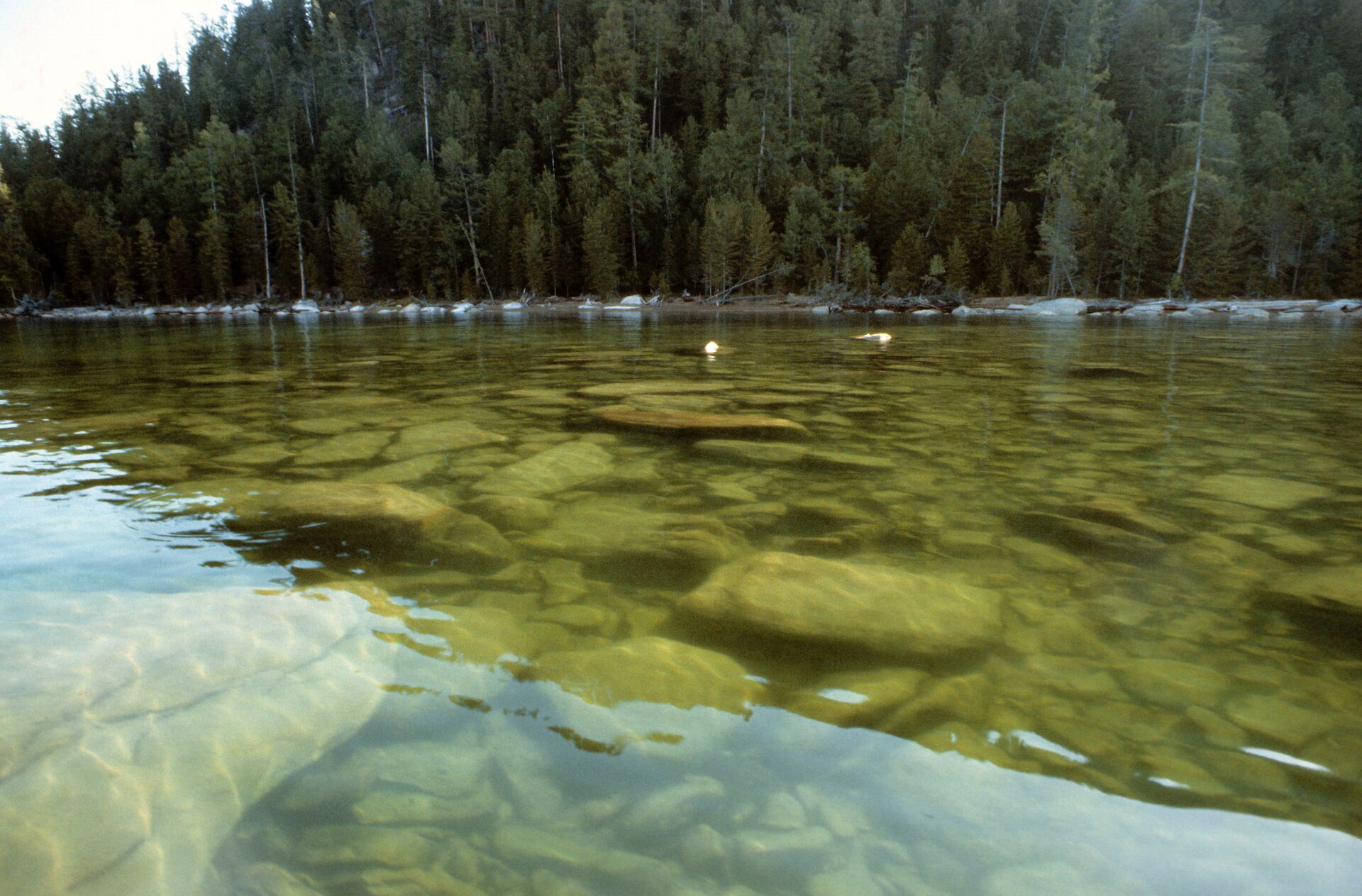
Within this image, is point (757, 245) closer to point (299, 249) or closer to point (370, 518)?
point (299, 249)

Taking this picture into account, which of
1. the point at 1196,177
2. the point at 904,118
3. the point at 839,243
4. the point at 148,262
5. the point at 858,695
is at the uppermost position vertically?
the point at 904,118

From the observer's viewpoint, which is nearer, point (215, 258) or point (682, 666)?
point (682, 666)

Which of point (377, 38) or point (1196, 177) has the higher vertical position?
point (377, 38)

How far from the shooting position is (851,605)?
242 cm

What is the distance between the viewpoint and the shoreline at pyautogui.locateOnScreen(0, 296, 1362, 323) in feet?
104

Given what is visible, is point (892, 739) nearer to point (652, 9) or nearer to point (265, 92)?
point (652, 9)

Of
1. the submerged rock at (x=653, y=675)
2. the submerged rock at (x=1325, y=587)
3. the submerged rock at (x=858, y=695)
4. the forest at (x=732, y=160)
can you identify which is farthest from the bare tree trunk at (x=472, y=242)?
the submerged rock at (x=858, y=695)

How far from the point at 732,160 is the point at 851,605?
52251 mm

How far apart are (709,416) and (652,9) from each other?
6502 cm

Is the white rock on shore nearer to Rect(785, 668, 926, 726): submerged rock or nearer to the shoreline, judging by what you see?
the shoreline

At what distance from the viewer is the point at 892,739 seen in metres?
1.74

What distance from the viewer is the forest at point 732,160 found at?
42125 millimetres

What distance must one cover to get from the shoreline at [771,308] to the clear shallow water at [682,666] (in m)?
28.0

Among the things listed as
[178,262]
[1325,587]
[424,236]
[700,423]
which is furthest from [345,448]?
[178,262]
